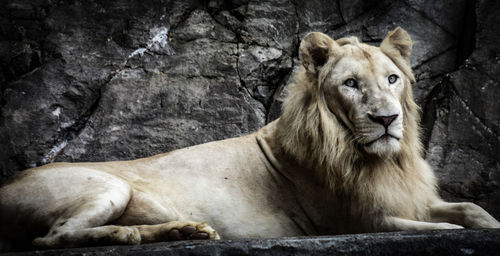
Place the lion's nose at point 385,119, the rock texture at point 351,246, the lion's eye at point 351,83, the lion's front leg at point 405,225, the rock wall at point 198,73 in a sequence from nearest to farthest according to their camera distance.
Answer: the rock texture at point 351,246 < the lion's front leg at point 405,225 < the lion's nose at point 385,119 < the lion's eye at point 351,83 < the rock wall at point 198,73

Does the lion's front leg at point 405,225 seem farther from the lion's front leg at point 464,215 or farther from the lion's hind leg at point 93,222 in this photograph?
the lion's hind leg at point 93,222

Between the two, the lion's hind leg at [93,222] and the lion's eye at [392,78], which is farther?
the lion's eye at [392,78]

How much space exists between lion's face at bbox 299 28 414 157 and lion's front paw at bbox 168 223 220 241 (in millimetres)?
1080

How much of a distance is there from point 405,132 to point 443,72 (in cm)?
171

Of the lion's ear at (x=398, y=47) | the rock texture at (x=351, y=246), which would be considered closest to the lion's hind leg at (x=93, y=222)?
the rock texture at (x=351, y=246)

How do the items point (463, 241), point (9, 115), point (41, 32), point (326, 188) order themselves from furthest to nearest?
1. point (41, 32)
2. point (9, 115)
3. point (326, 188)
4. point (463, 241)

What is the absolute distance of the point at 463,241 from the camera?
1.99 m

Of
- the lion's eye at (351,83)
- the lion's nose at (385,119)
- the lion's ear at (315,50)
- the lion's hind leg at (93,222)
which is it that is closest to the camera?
the lion's hind leg at (93,222)

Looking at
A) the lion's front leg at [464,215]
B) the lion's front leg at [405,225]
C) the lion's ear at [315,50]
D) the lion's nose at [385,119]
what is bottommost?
the lion's front leg at [405,225]

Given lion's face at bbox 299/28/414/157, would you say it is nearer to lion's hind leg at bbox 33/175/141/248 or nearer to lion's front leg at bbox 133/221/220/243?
lion's front leg at bbox 133/221/220/243

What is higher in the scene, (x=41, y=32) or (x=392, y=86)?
(x=41, y=32)

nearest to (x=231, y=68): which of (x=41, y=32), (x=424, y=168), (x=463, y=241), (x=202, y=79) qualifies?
(x=202, y=79)

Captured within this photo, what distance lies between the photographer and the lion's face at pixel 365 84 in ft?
9.89

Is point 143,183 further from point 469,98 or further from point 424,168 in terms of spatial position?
point 469,98
